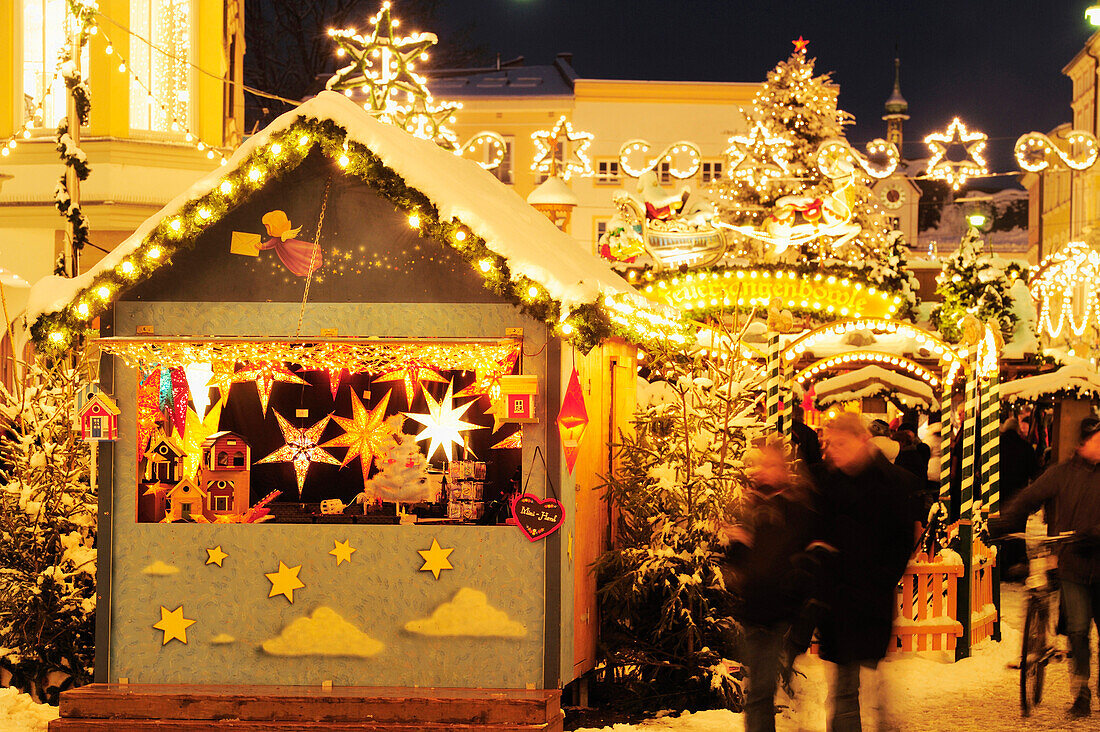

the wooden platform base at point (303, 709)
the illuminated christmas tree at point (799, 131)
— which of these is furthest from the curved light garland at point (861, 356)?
the illuminated christmas tree at point (799, 131)

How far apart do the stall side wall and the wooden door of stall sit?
1.75 feet

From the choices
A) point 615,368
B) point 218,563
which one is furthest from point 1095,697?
point 218,563

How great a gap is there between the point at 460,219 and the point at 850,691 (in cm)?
336

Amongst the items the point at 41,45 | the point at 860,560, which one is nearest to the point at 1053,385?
the point at 860,560

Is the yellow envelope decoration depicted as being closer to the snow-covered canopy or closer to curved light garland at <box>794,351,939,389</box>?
curved light garland at <box>794,351,939,389</box>

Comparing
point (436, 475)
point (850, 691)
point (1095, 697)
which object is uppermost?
point (436, 475)

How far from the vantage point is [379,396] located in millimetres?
8672

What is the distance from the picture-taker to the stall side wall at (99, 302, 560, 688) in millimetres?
7762

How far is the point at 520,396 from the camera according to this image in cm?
767

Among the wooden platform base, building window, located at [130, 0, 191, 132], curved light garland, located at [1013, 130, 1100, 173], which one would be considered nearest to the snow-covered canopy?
curved light garland, located at [1013, 130, 1100, 173]

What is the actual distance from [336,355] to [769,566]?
321cm

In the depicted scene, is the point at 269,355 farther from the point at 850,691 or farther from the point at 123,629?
the point at 850,691

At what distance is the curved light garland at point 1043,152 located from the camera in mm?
13328

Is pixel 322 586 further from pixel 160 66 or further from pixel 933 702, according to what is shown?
pixel 160 66
